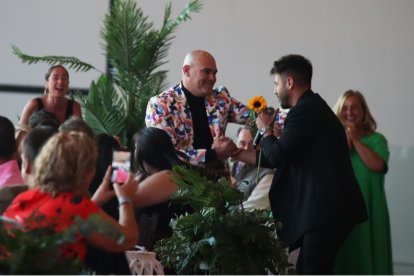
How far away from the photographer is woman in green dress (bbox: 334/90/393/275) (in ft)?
18.6

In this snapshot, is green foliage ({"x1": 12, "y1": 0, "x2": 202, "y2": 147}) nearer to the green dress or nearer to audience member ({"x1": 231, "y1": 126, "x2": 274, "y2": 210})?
audience member ({"x1": 231, "y1": 126, "x2": 274, "y2": 210})

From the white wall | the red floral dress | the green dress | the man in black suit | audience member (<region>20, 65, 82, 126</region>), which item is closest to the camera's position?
the red floral dress

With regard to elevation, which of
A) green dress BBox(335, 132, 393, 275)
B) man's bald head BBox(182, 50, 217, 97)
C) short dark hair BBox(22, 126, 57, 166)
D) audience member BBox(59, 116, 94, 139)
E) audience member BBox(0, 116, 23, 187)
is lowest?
green dress BBox(335, 132, 393, 275)

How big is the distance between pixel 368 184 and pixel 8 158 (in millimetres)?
2449

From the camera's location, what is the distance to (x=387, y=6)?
26.9ft

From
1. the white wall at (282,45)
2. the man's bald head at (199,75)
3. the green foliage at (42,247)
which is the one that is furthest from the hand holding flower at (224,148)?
the white wall at (282,45)

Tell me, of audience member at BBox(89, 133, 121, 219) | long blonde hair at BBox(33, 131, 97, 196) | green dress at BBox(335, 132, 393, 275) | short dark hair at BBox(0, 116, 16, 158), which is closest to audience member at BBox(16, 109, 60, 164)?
short dark hair at BBox(0, 116, 16, 158)

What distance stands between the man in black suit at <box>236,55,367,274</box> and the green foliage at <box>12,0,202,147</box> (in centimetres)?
238

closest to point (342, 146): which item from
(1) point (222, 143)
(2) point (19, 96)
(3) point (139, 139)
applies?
(1) point (222, 143)

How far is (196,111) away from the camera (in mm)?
5203

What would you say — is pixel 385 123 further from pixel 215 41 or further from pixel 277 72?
pixel 277 72

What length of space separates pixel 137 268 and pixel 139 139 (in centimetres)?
78

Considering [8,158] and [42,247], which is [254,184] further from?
[42,247]

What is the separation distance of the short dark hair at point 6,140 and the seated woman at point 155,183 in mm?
553
